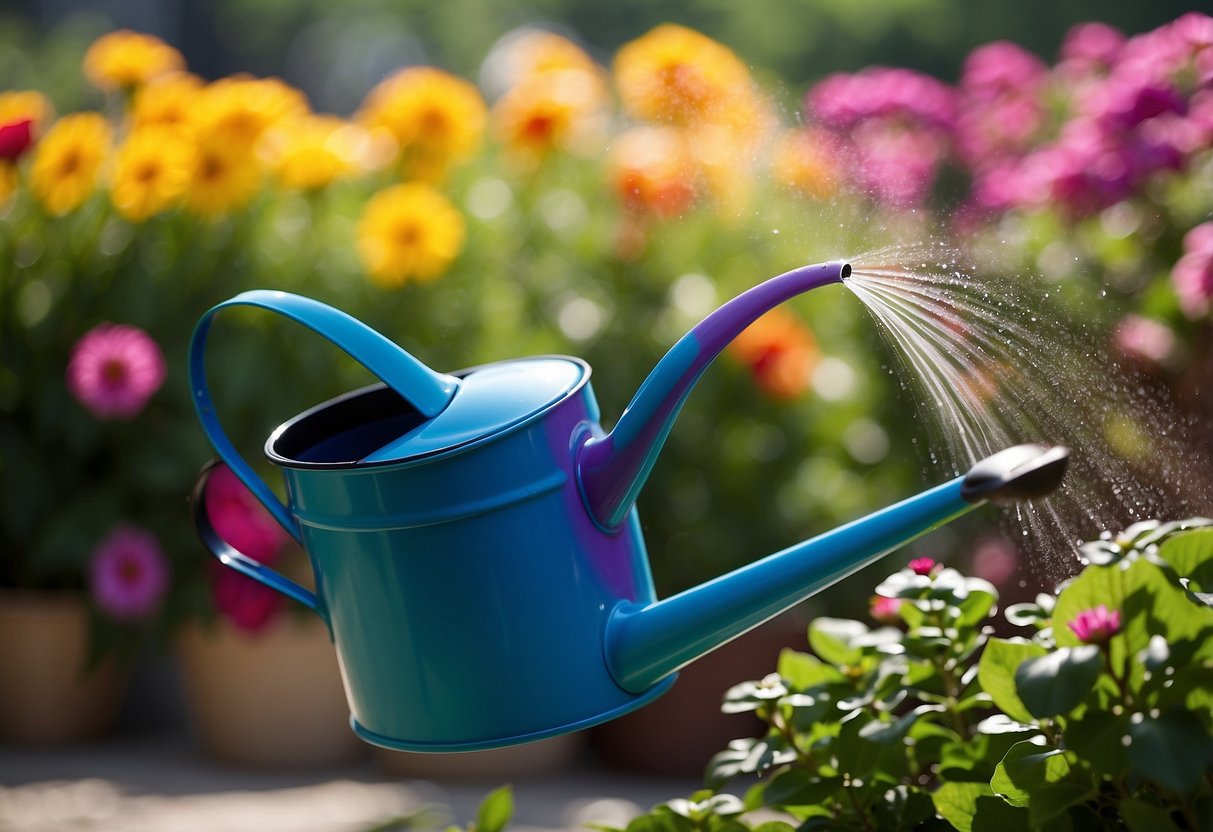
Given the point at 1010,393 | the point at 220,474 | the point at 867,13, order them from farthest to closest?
1. the point at 867,13
2. the point at 220,474
3. the point at 1010,393

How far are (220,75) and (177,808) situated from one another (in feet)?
57.0

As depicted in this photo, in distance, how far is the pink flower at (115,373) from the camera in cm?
246

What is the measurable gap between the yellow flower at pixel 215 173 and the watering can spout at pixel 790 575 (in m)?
1.93

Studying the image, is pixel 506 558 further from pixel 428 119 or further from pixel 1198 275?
pixel 428 119

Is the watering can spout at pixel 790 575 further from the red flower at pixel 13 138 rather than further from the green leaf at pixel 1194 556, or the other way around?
the red flower at pixel 13 138

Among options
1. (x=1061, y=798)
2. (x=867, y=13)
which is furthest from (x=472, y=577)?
(x=867, y=13)

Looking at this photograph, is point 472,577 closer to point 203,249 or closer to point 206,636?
point 206,636

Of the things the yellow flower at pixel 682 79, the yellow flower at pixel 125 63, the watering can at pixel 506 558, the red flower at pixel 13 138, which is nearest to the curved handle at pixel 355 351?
the watering can at pixel 506 558

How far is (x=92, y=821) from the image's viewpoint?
2.29 metres

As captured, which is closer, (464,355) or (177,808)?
(177,808)

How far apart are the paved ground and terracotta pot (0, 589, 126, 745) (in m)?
0.05

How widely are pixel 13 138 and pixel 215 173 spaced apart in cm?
40

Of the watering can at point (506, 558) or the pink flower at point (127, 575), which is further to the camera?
the pink flower at point (127, 575)

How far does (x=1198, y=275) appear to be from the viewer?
7.26 feet
